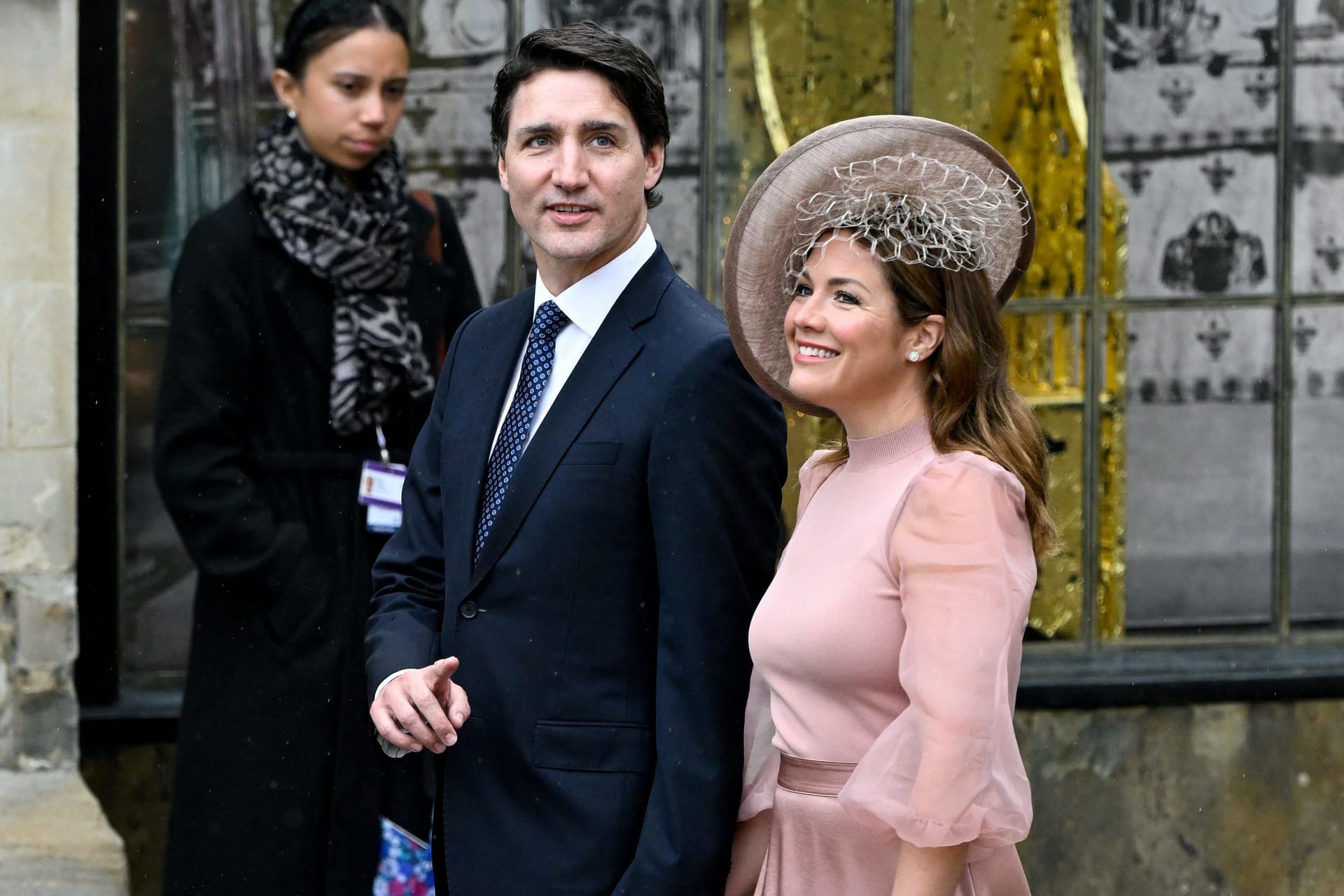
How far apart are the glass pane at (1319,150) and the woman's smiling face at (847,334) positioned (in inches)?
Result: 129

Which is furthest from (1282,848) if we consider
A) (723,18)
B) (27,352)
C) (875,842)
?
(27,352)

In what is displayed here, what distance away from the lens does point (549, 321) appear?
9.16 ft

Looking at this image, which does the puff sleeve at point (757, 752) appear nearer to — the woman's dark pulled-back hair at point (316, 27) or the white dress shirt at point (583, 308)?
→ the white dress shirt at point (583, 308)

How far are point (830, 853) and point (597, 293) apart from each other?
91 cm

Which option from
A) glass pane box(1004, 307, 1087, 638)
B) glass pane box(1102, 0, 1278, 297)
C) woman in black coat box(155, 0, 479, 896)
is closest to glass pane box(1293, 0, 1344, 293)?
glass pane box(1102, 0, 1278, 297)

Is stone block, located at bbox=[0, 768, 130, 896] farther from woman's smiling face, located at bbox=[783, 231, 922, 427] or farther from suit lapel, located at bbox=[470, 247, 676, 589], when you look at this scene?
woman's smiling face, located at bbox=[783, 231, 922, 427]

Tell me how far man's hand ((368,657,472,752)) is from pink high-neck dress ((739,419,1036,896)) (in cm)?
42

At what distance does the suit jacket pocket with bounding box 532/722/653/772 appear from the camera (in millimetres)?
2572

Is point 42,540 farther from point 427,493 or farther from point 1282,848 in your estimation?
point 1282,848

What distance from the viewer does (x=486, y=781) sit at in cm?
268

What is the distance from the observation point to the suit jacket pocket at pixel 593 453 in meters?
2.59

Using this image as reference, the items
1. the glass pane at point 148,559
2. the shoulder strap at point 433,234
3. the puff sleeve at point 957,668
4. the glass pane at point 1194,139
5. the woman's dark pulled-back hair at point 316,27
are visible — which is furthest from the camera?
the glass pane at point 1194,139

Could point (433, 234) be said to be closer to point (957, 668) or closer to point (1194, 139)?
point (1194, 139)

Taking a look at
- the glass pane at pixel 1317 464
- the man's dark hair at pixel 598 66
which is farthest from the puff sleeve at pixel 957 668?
the glass pane at pixel 1317 464
